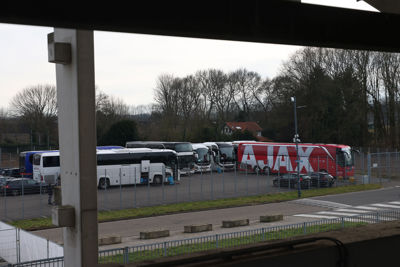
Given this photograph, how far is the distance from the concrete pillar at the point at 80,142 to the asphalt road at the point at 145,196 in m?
12.7

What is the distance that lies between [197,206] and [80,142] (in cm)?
1581

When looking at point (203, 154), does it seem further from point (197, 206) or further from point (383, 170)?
point (197, 206)

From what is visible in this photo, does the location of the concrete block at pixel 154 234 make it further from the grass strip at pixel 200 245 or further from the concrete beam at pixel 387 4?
the concrete beam at pixel 387 4

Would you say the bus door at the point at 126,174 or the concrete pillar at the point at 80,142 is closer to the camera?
the concrete pillar at the point at 80,142

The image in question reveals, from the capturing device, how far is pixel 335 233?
479 centimetres

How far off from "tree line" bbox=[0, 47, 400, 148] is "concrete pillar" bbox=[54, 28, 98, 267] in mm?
36805

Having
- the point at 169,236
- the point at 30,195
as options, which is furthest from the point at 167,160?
the point at 169,236

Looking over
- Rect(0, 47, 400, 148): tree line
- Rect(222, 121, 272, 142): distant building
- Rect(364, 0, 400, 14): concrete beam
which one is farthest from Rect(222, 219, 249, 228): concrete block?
Rect(222, 121, 272, 142): distant building

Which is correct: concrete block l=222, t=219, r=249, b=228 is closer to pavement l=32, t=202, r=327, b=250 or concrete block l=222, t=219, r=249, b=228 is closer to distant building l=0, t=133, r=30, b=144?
pavement l=32, t=202, r=327, b=250

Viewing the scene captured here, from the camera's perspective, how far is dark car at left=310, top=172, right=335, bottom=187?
93.7 feet

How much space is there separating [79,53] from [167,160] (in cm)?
2377

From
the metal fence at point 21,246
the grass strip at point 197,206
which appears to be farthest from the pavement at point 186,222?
the metal fence at point 21,246

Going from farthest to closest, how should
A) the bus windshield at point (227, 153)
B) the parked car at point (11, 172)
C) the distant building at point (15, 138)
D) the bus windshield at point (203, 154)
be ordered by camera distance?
1. the distant building at point (15, 138)
2. the bus windshield at point (227, 153)
3. the bus windshield at point (203, 154)
4. the parked car at point (11, 172)

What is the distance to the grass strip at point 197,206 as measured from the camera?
18905 mm
